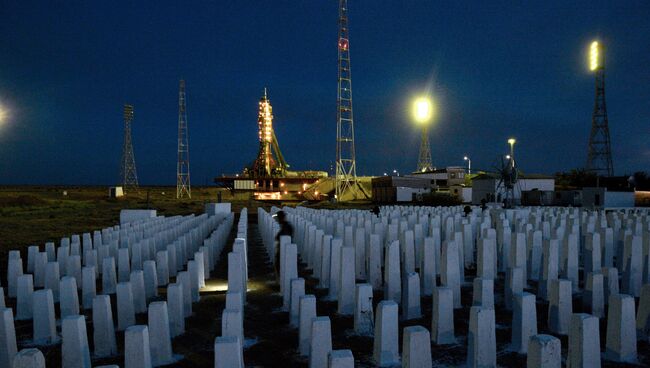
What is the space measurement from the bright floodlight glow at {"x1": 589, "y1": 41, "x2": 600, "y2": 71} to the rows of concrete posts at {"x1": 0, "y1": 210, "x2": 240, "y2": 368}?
136 feet

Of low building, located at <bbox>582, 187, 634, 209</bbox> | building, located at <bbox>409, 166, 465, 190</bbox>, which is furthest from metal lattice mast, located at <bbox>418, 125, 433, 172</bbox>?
low building, located at <bbox>582, 187, 634, 209</bbox>

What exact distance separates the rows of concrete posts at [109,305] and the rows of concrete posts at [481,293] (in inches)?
43.0

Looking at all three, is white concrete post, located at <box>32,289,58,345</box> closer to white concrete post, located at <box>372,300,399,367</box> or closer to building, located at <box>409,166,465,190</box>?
white concrete post, located at <box>372,300,399,367</box>

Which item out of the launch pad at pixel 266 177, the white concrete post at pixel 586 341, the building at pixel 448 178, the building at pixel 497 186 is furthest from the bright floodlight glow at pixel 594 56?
the white concrete post at pixel 586 341

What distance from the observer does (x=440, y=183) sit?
45719 mm

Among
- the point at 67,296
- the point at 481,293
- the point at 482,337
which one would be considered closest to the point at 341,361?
the point at 482,337

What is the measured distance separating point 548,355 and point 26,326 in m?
5.53

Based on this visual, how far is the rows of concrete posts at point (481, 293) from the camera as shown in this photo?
9.87ft

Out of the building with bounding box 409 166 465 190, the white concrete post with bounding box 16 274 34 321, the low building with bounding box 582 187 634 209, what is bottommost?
the white concrete post with bounding box 16 274 34 321

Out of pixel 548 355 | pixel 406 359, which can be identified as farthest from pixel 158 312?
pixel 548 355

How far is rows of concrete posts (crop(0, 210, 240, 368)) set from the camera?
3236 mm

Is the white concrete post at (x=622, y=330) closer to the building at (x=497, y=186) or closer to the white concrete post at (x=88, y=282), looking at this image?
the white concrete post at (x=88, y=282)

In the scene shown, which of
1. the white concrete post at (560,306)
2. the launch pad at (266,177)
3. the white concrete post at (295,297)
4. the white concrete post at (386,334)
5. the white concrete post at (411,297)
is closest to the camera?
the white concrete post at (386,334)

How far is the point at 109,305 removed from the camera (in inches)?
161
